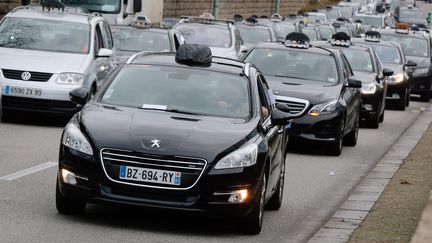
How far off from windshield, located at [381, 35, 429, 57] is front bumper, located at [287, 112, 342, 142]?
63.2ft

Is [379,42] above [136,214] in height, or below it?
below

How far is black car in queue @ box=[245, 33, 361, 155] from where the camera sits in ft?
65.5

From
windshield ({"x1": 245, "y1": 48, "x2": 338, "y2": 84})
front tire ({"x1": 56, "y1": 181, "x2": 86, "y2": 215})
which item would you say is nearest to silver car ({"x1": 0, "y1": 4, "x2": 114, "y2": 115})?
windshield ({"x1": 245, "y1": 48, "x2": 338, "y2": 84})

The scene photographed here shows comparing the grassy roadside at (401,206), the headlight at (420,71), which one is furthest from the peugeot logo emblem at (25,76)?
the headlight at (420,71)

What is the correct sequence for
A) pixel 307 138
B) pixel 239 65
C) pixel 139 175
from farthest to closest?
pixel 307 138 → pixel 239 65 → pixel 139 175

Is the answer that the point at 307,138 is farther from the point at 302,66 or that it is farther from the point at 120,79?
the point at 120,79

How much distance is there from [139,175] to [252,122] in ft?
4.85

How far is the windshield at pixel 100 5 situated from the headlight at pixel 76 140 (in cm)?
2158

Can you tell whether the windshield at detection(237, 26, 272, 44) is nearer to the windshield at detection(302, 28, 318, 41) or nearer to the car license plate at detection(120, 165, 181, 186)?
the windshield at detection(302, 28, 318, 41)

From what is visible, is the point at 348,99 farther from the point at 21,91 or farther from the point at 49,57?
the point at 21,91

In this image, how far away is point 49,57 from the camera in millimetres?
21125

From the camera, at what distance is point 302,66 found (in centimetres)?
2145

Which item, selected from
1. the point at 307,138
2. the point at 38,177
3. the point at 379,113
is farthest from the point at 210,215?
the point at 379,113

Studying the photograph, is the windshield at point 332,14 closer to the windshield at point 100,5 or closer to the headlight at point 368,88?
the windshield at point 100,5
